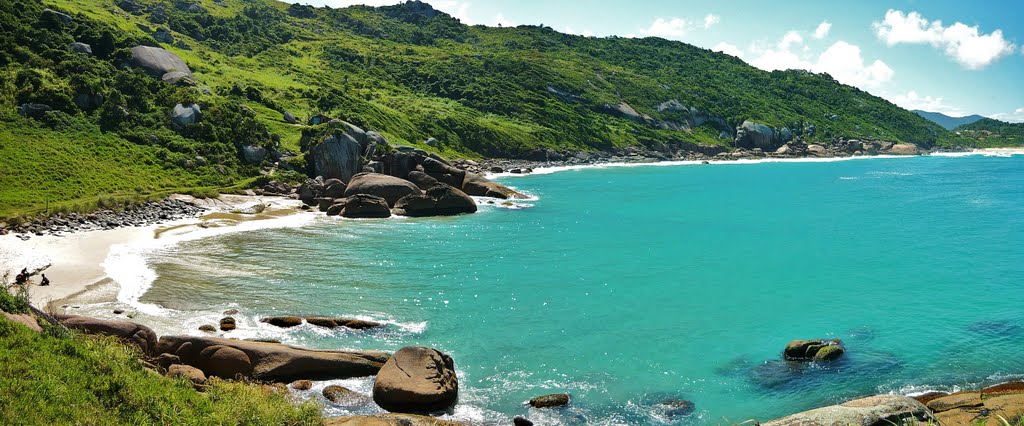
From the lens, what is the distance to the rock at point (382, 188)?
234 feet

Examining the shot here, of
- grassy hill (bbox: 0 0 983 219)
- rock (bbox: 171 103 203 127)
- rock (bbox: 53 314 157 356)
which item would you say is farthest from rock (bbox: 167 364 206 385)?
rock (bbox: 171 103 203 127)

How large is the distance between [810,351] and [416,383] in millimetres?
19214

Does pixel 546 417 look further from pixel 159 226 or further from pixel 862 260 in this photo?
pixel 159 226

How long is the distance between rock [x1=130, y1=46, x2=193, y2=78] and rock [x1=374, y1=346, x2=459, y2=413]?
8708 centimetres

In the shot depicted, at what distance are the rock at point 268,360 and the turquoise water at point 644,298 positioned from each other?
343 cm

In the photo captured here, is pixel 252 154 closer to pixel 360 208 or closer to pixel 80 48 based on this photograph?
pixel 360 208

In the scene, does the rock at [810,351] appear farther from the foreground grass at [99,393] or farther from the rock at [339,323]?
the foreground grass at [99,393]

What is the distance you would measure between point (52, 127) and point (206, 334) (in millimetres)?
50421

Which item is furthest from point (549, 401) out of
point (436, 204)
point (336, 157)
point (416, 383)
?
point (336, 157)

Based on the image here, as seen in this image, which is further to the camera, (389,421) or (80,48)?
(80,48)

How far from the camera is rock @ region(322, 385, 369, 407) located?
24.0 meters

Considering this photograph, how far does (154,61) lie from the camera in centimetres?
9450

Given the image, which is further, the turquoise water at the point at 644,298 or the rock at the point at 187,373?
the turquoise water at the point at 644,298

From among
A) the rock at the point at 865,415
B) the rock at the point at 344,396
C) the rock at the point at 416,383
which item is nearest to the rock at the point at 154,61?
the rock at the point at 344,396
